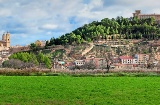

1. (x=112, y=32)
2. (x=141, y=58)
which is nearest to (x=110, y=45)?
(x=112, y=32)

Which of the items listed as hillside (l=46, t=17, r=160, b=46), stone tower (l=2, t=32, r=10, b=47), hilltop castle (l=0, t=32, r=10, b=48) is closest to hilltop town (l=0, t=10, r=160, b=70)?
hillside (l=46, t=17, r=160, b=46)

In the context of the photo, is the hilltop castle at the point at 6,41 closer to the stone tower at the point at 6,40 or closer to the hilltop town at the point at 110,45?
the stone tower at the point at 6,40

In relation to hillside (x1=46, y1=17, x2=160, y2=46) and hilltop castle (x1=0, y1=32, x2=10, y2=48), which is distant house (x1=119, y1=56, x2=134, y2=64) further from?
hilltop castle (x1=0, y1=32, x2=10, y2=48)

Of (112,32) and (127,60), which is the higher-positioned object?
(112,32)

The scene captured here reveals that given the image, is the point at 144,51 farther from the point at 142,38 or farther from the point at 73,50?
the point at 73,50

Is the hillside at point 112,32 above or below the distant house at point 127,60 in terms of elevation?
above

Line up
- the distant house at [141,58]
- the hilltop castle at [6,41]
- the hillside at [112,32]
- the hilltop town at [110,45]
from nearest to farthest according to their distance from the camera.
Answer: the distant house at [141,58] < the hilltop town at [110,45] < the hillside at [112,32] < the hilltop castle at [6,41]

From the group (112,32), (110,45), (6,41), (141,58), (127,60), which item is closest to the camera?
(127,60)

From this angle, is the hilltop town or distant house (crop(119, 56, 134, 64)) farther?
the hilltop town

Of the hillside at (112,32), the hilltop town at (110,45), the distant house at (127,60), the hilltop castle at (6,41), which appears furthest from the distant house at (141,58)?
the hilltop castle at (6,41)

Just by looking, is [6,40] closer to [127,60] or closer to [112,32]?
[112,32]

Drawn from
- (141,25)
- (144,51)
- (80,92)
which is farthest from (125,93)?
(141,25)

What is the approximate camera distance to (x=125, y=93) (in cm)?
1819

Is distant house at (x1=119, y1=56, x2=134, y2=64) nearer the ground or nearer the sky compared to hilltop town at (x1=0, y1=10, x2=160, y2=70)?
nearer the ground
